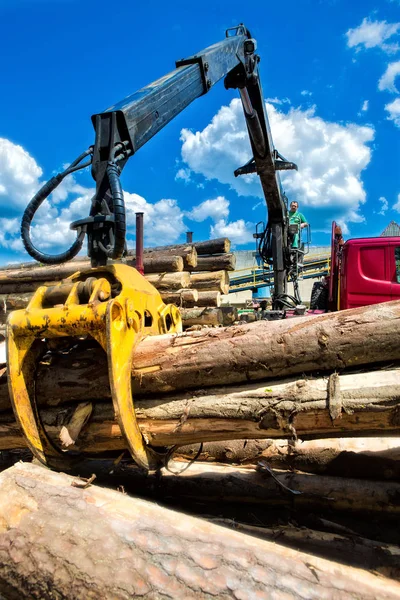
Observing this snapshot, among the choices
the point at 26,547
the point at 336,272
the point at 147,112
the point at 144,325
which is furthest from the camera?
the point at 336,272

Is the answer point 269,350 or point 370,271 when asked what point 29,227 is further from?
point 370,271

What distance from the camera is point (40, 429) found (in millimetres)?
2518

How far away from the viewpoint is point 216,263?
29.8 feet

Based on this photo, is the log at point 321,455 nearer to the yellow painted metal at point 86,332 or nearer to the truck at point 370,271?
the yellow painted metal at point 86,332

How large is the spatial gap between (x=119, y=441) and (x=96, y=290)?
82cm

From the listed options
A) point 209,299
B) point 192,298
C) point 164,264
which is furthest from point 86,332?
point 209,299

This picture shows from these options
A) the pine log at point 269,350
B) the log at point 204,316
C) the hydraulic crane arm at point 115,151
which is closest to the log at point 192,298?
the log at point 204,316

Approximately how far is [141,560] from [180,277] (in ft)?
21.2

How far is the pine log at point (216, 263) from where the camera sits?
29.8 ft

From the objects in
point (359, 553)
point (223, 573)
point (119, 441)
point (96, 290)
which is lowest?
point (359, 553)

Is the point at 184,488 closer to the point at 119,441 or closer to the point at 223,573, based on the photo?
the point at 119,441

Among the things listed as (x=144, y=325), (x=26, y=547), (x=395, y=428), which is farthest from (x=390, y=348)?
(x=26, y=547)

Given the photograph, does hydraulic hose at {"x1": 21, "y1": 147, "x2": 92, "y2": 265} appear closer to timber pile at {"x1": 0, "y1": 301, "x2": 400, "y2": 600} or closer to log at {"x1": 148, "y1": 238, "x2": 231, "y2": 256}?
timber pile at {"x1": 0, "y1": 301, "x2": 400, "y2": 600}

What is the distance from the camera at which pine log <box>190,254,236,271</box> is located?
9070mm
